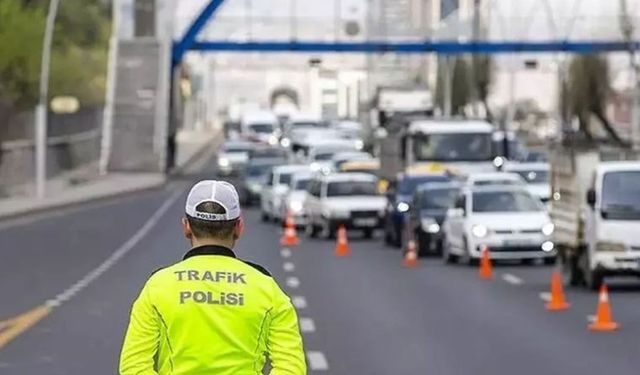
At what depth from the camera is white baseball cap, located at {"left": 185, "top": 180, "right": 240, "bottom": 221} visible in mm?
6422

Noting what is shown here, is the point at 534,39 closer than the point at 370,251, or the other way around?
the point at 370,251

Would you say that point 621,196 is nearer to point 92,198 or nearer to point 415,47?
point 92,198

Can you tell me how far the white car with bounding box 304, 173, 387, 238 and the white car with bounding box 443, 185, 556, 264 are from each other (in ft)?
30.9

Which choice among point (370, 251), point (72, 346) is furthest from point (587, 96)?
point (72, 346)

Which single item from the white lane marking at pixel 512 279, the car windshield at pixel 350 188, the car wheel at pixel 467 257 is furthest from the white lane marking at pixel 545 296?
the car windshield at pixel 350 188

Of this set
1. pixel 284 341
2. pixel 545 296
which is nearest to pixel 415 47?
pixel 545 296

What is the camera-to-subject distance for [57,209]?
5950 centimetres

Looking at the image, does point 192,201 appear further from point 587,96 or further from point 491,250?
point 587,96

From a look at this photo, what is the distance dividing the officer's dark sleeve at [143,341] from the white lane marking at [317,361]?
35.3ft

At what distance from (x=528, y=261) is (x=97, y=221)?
20.0m

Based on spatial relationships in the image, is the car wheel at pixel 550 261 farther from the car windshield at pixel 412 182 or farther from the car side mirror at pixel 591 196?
the car side mirror at pixel 591 196

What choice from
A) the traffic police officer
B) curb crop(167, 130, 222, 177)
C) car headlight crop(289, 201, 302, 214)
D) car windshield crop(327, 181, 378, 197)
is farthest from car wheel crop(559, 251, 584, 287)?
curb crop(167, 130, 222, 177)

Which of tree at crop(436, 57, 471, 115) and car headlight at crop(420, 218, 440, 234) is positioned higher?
tree at crop(436, 57, 471, 115)

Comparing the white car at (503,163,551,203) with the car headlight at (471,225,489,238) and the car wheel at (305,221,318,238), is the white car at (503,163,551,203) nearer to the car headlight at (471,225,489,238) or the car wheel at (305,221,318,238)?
the car wheel at (305,221,318,238)
